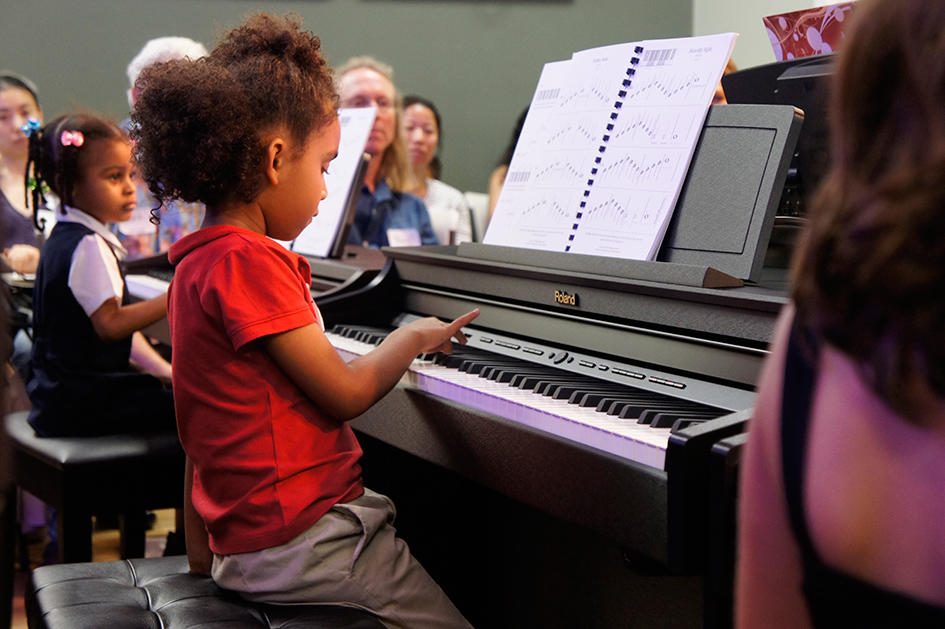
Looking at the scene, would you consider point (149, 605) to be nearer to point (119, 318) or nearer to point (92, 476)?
point (92, 476)

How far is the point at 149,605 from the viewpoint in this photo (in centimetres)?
153

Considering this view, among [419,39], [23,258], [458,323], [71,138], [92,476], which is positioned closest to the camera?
[458,323]

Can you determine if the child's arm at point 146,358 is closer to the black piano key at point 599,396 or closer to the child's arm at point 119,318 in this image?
the child's arm at point 119,318

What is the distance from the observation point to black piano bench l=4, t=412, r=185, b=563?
223 centimetres

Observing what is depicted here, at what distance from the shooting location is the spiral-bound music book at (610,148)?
Answer: 173cm

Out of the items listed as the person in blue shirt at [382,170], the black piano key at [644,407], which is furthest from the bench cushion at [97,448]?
the person in blue shirt at [382,170]

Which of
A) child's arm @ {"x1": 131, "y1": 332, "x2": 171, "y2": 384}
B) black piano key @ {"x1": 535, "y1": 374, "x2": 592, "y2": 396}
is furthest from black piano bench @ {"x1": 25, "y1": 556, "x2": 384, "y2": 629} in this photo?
child's arm @ {"x1": 131, "y1": 332, "x2": 171, "y2": 384}

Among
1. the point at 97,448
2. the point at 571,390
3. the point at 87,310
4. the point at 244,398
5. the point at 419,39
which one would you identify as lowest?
the point at 97,448

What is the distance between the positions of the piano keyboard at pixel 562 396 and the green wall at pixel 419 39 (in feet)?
13.3

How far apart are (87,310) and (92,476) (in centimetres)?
46

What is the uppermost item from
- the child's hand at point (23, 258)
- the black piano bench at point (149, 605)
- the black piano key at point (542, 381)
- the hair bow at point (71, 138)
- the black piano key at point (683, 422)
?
the hair bow at point (71, 138)

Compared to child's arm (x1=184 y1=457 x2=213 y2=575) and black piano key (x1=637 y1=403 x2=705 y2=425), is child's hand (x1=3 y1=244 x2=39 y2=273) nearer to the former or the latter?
child's arm (x1=184 y1=457 x2=213 y2=575)

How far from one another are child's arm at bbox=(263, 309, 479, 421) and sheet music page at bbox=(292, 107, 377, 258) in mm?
1234

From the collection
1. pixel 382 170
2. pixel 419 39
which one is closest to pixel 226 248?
pixel 382 170
